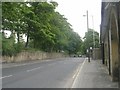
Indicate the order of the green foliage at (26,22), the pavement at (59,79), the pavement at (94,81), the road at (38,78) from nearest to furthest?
the pavement at (94,81), the pavement at (59,79), the road at (38,78), the green foliage at (26,22)

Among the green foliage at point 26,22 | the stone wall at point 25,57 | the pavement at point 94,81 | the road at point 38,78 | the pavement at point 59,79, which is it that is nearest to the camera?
the pavement at point 94,81

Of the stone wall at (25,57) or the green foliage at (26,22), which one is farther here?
the stone wall at (25,57)

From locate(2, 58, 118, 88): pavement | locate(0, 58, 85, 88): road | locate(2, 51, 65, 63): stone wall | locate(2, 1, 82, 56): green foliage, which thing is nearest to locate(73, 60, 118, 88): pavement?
locate(2, 58, 118, 88): pavement

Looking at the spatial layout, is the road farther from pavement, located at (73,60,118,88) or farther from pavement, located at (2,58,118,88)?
pavement, located at (73,60,118,88)

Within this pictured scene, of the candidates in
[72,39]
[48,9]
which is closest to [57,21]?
[48,9]

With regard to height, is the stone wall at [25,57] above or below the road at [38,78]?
above

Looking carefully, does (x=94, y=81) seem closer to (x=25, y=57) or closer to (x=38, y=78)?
(x=38, y=78)

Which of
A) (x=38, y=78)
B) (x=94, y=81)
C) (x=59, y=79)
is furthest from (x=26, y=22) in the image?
(x=94, y=81)

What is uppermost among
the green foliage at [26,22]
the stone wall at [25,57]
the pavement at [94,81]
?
the green foliage at [26,22]

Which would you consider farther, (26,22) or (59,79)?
(26,22)

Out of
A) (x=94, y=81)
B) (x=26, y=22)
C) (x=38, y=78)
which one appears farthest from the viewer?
(x=26, y=22)

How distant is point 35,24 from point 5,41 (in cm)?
1481

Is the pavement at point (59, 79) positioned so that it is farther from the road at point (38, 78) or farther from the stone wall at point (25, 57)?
the stone wall at point (25, 57)

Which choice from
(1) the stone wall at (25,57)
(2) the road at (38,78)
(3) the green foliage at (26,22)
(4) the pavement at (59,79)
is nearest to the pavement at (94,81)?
(4) the pavement at (59,79)
